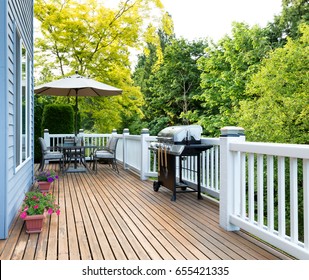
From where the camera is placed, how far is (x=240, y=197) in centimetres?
323

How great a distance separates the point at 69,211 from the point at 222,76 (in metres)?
16.3

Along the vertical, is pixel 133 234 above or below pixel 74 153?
below

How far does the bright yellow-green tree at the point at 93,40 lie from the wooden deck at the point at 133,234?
8220 mm

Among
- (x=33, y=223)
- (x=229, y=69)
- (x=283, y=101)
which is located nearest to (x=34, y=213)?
(x=33, y=223)

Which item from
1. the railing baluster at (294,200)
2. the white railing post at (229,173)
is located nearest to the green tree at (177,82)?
the white railing post at (229,173)

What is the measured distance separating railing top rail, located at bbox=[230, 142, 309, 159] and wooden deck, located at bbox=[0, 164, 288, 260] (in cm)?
82

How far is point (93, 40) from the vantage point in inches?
493

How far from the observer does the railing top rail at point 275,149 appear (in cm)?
228

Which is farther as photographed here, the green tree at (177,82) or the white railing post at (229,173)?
the green tree at (177,82)

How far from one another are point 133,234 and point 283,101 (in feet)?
38.7

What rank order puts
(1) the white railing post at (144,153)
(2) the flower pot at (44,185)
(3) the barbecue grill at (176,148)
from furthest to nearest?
(1) the white railing post at (144,153)
(2) the flower pot at (44,185)
(3) the barbecue grill at (176,148)

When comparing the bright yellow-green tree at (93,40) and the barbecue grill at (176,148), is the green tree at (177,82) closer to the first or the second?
the bright yellow-green tree at (93,40)

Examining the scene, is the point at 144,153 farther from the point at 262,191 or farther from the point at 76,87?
the point at 262,191
